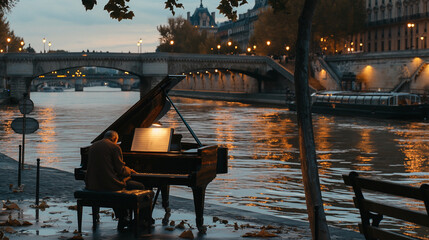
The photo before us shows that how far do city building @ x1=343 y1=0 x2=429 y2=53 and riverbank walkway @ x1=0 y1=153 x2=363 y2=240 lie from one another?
8719 centimetres

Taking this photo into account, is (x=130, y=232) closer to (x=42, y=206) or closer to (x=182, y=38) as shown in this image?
(x=42, y=206)

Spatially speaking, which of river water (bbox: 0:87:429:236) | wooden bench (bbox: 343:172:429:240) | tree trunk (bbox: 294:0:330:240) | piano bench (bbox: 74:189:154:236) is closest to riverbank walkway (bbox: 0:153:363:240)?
piano bench (bbox: 74:189:154:236)

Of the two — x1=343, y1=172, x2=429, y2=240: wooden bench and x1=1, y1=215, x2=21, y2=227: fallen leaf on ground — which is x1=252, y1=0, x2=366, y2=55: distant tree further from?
x1=343, y1=172, x2=429, y2=240: wooden bench

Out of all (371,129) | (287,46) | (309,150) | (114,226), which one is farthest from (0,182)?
(287,46)

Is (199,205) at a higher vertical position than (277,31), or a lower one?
lower

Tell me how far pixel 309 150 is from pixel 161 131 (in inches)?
108

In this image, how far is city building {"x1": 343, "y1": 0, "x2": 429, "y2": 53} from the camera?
103438 millimetres

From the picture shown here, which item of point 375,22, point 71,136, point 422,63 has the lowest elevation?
point 71,136

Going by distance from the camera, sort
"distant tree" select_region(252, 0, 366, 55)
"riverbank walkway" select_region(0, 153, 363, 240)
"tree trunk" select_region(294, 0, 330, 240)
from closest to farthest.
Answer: "tree trunk" select_region(294, 0, 330, 240) < "riverbank walkway" select_region(0, 153, 363, 240) < "distant tree" select_region(252, 0, 366, 55)

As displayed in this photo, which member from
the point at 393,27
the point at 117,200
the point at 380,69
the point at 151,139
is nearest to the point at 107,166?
the point at 117,200

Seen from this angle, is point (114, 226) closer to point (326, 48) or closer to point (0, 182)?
point (0, 182)

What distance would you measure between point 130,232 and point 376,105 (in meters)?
50.8

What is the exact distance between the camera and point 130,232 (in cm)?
1065

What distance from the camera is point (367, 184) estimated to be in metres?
8.02
